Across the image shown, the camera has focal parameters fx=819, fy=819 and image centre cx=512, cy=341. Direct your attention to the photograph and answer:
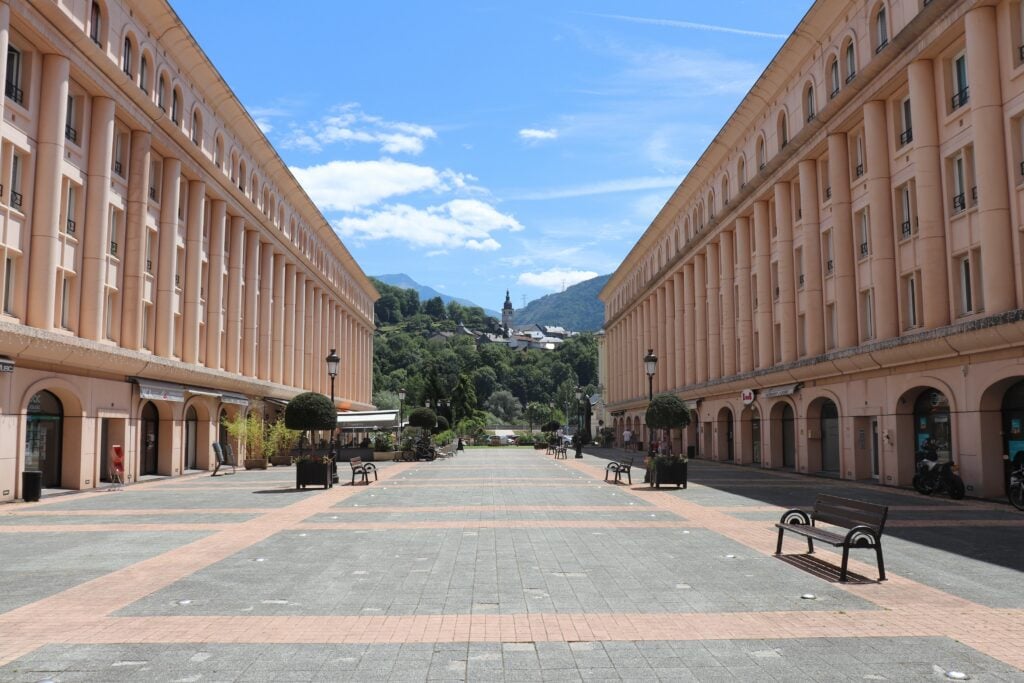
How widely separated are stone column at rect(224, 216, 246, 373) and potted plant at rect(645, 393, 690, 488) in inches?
900

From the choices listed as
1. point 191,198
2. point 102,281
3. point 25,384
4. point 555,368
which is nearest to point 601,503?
point 25,384

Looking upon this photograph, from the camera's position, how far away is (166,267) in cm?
3184

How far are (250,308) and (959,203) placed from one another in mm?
34331

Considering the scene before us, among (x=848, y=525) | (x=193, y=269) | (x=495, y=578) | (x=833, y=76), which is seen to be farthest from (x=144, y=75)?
(x=848, y=525)

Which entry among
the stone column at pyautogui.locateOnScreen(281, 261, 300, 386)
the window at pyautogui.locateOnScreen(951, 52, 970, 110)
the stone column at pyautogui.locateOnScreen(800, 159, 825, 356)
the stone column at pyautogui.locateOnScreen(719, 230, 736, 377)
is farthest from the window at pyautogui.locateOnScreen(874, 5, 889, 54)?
the stone column at pyautogui.locateOnScreen(281, 261, 300, 386)

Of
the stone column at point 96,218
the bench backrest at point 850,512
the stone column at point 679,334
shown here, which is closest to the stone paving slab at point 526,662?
the bench backrest at point 850,512

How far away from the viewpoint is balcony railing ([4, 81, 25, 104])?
2184cm

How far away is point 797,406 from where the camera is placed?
33.3 m

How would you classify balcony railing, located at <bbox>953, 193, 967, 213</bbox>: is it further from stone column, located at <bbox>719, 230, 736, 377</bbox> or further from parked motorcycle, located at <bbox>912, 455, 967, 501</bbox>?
stone column, located at <bbox>719, 230, 736, 377</bbox>

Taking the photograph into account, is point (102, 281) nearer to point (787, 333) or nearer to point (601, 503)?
point (601, 503)

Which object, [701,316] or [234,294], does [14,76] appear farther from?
[701,316]

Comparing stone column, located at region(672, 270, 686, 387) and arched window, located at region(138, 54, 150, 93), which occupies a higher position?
arched window, located at region(138, 54, 150, 93)

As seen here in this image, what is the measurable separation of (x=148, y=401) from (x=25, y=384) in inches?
389

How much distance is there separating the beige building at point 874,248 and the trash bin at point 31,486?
23584 millimetres
